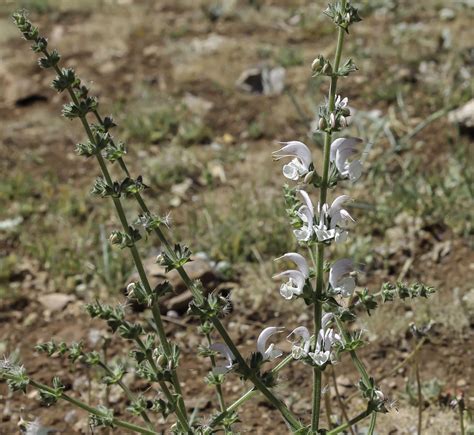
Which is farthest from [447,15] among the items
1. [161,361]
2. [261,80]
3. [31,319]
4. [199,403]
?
[161,361]

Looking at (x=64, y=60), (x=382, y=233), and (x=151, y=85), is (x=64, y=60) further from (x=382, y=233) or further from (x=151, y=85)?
(x=382, y=233)

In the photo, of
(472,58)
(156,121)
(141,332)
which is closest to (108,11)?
(156,121)

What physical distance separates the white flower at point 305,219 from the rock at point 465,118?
126 inches

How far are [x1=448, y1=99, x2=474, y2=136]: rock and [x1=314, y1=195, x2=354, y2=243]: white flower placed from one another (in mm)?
Result: 3189

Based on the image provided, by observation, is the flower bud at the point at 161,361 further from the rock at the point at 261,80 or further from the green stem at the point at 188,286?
the rock at the point at 261,80

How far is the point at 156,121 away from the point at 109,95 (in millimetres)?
777

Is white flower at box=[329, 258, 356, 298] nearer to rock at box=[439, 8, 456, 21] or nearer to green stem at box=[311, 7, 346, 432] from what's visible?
green stem at box=[311, 7, 346, 432]

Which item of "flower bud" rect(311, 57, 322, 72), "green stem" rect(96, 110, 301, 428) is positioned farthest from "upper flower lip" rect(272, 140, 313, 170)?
"green stem" rect(96, 110, 301, 428)

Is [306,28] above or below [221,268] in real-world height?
above

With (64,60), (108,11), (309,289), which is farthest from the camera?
(108,11)

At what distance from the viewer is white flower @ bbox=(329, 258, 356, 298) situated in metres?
2.19

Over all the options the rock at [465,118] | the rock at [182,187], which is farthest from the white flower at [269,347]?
the rock at [465,118]

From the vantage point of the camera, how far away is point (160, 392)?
2330 millimetres

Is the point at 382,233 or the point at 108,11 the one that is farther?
the point at 108,11
